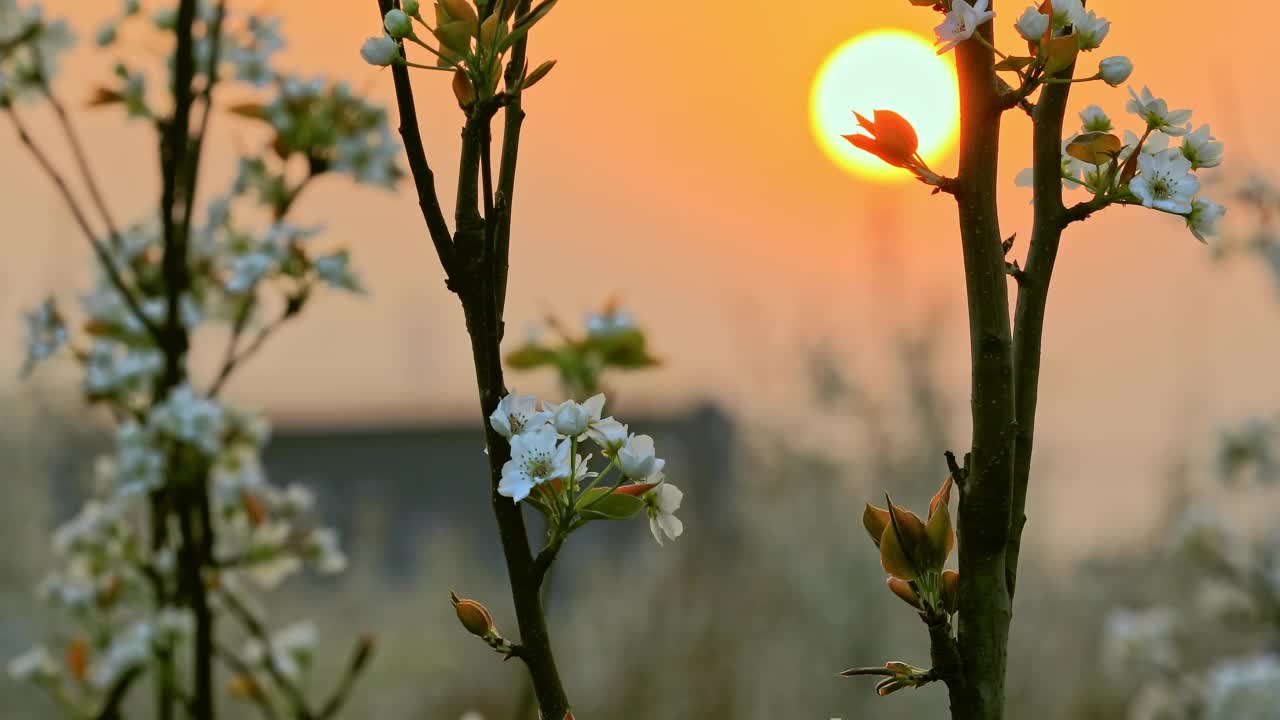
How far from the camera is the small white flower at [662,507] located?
0.38m

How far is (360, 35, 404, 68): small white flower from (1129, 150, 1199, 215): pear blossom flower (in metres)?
0.21

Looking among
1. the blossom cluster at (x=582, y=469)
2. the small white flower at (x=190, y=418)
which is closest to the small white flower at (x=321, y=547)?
the small white flower at (x=190, y=418)

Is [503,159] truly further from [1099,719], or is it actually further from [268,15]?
[1099,719]

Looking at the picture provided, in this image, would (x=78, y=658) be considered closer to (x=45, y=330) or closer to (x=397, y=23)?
(x=45, y=330)

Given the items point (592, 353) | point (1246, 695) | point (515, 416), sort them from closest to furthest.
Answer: point (515, 416)
point (592, 353)
point (1246, 695)

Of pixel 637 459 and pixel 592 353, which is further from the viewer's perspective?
pixel 592 353

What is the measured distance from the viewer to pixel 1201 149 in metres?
0.40

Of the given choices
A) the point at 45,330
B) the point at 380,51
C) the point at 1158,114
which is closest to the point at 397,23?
the point at 380,51

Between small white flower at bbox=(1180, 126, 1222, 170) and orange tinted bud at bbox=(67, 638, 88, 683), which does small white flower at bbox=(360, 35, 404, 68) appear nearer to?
small white flower at bbox=(1180, 126, 1222, 170)

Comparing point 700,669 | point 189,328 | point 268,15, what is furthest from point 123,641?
point 700,669

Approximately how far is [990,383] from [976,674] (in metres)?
0.07

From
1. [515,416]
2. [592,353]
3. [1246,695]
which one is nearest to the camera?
[515,416]

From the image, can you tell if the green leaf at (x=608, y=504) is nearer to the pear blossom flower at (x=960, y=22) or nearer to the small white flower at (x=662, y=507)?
the small white flower at (x=662, y=507)

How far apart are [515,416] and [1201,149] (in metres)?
0.22
